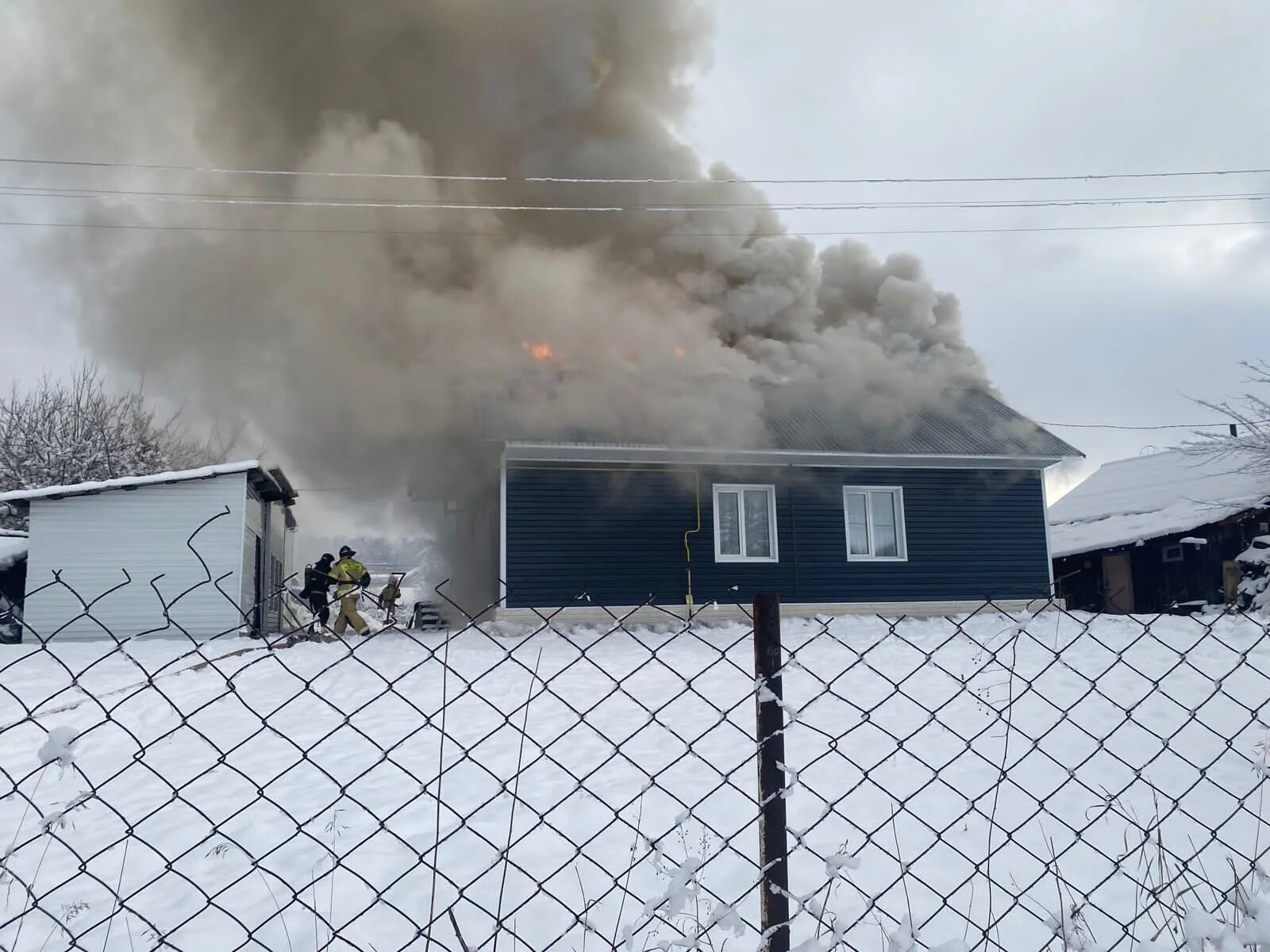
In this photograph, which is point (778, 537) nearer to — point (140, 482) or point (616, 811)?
point (140, 482)

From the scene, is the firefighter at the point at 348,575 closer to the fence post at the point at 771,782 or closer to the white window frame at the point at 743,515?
the white window frame at the point at 743,515

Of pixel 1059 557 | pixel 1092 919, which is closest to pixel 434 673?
pixel 1092 919

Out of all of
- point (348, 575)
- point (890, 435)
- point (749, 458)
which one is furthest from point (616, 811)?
point (890, 435)

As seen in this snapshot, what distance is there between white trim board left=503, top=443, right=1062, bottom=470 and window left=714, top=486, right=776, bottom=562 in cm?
58

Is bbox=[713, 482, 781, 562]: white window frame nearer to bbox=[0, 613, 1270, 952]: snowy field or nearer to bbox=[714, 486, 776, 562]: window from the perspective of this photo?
bbox=[714, 486, 776, 562]: window

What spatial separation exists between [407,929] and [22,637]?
42.2 feet

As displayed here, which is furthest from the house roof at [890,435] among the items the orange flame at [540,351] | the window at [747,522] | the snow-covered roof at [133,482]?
the snow-covered roof at [133,482]

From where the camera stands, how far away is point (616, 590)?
1437cm

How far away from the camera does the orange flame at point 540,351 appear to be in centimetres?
1686

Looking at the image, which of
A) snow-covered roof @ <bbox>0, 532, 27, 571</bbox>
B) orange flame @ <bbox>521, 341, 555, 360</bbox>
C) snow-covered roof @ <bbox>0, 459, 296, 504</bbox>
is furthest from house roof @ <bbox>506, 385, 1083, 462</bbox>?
snow-covered roof @ <bbox>0, 532, 27, 571</bbox>

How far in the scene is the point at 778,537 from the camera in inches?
600

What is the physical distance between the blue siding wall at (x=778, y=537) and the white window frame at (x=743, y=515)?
0.08 meters

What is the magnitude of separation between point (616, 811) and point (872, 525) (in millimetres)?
14377

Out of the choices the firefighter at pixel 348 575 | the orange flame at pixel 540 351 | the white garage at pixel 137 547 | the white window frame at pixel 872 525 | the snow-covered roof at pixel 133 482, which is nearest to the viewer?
the firefighter at pixel 348 575
